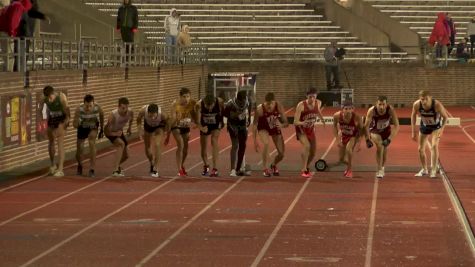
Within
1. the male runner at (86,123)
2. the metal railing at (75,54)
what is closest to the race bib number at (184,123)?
the male runner at (86,123)

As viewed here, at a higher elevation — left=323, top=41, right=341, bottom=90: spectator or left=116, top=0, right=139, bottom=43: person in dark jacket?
left=116, top=0, right=139, bottom=43: person in dark jacket

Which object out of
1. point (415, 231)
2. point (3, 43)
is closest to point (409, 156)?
point (3, 43)

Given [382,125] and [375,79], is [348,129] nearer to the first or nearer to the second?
[382,125]

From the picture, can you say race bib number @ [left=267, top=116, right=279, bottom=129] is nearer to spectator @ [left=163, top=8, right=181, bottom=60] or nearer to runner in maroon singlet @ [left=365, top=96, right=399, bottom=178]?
runner in maroon singlet @ [left=365, top=96, right=399, bottom=178]

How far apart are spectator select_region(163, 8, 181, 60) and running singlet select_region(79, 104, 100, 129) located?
16943mm

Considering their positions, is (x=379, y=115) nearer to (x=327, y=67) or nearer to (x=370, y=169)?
(x=370, y=169)

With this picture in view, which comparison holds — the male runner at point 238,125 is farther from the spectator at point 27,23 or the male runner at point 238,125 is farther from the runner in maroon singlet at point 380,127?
the spectator at point 27,23

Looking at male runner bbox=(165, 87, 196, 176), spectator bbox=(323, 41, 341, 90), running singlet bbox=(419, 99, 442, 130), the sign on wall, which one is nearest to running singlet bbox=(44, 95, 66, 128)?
the sign on wall

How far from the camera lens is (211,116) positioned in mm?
26062

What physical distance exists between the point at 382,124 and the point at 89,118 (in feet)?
17.1

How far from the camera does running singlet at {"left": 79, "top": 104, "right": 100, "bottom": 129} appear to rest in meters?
25.9

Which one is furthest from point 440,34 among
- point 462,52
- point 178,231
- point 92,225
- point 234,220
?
point 178,231

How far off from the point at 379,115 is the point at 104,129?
4.89 meters

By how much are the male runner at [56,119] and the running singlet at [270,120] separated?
3.49 m
